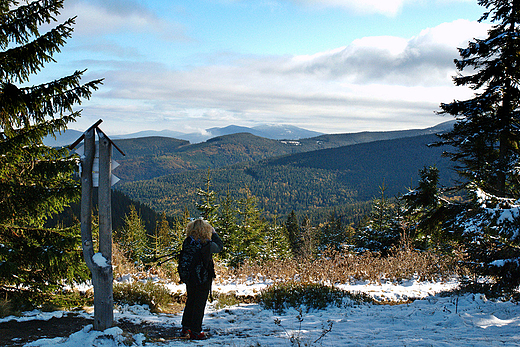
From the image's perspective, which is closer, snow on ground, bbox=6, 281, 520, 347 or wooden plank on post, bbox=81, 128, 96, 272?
wooden plank on post, bbox=81, 128, 96, 272

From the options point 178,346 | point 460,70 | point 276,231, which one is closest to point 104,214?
point 178,346

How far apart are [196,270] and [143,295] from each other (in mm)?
2752

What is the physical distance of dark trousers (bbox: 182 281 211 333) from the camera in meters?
5.10

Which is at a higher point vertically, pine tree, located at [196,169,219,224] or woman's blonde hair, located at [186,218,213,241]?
woman's blonde hair, located at [186,218,213,241]

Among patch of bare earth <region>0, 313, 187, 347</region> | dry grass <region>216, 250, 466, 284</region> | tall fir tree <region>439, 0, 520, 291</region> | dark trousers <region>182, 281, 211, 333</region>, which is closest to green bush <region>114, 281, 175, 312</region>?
patch of bare earth <region>0, 313, 187, 347</region>

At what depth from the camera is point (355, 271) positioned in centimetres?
998

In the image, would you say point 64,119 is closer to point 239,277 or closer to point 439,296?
point 239,277

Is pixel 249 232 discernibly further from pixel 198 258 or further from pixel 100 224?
pixel 100 224

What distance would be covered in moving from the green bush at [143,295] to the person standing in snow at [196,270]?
2.02 metres

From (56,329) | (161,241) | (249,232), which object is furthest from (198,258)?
(161,241)

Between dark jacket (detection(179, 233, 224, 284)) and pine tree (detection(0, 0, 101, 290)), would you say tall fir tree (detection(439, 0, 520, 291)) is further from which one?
pine tree (detection(0, 0, 101, 290))

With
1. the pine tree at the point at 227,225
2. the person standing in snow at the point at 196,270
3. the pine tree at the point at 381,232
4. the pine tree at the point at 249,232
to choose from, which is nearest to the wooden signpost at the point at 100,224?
the person standing in snow at the point at 196,270

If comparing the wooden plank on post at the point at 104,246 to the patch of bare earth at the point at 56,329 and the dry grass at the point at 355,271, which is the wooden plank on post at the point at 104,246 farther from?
the dry grass at the point at 355,271

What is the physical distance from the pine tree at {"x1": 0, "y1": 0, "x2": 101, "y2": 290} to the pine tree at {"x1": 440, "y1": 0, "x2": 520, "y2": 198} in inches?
333
